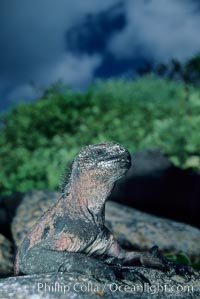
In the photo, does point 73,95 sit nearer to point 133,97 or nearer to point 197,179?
point 133,97

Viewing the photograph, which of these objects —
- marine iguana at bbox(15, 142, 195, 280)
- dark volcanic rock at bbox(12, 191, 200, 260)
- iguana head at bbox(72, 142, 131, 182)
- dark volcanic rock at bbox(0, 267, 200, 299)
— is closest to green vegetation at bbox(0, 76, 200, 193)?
dark volcanic rock at bbox(12, 191, 200, 260)

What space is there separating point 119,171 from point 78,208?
0.40 m

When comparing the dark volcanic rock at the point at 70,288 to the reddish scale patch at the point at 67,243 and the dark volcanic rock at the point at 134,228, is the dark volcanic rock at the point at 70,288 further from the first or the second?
the dark volcanic rock at the point at 134,228

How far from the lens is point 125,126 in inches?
569

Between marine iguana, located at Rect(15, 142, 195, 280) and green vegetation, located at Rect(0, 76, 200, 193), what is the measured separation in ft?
21.9

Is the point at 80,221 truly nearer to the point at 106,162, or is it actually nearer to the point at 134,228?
the point at 106,162

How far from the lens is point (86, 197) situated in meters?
3.52

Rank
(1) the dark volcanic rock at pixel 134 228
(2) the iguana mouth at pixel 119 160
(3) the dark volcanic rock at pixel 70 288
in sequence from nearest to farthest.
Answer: (3) the dark volcanic rock at pixel 70 288, (2) the iguana mouth at pixel 119 160, (1) the dark volcanic rock at pixel 134 228

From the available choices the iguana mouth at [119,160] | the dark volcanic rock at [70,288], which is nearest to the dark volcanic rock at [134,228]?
the dark volcanic rock at [70,288]

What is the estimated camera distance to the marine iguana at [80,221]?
3381 millimetres

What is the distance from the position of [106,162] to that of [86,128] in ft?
36.4

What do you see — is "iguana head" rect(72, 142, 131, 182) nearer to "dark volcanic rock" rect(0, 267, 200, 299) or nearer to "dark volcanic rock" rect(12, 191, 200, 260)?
"dark volcanic rock" rect(0, 267, 200, 299)

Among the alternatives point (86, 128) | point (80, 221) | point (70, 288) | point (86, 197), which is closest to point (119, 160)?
point (86, 197)

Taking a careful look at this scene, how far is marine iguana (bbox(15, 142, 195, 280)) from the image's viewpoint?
3.38 metres
